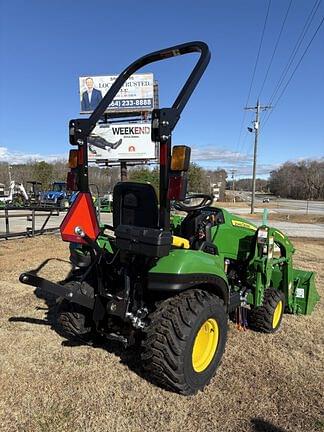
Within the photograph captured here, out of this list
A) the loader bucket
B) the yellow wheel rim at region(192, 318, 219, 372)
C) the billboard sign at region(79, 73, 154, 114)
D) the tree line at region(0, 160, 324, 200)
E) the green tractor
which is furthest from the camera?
the tree line at region(0, 160, 324, 200)

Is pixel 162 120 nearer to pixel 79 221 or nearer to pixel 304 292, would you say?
pixel 79 221

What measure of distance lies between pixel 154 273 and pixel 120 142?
21024 mm

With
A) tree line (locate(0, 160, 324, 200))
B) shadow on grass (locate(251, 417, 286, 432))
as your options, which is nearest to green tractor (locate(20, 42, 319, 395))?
shadow on grass (locate(251, 417, 286, 432))

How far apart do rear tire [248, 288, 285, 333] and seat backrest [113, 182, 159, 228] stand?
183cm

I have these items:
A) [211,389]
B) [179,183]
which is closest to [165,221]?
[179,183]

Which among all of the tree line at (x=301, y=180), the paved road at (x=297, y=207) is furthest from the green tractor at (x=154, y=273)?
the tree line at (x=301, y=180)

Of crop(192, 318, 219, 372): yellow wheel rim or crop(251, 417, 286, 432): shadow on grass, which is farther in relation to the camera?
crop(192, 318, 219, 372): yellow wheel rim

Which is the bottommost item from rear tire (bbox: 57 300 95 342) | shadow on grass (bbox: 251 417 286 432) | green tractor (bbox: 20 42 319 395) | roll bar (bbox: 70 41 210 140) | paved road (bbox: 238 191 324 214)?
paved road (bbox: 238 191 324 214)

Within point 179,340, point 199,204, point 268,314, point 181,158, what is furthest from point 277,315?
point 181,158

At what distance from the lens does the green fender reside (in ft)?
8.77

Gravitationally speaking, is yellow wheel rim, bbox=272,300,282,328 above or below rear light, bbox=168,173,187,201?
below

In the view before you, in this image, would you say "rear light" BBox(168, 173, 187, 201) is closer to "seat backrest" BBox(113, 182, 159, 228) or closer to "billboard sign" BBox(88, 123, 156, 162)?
"seat backrest" BBox(113, 182, 159, 228)

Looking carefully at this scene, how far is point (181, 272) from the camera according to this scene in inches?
105

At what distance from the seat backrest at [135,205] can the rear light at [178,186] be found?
0.32m
